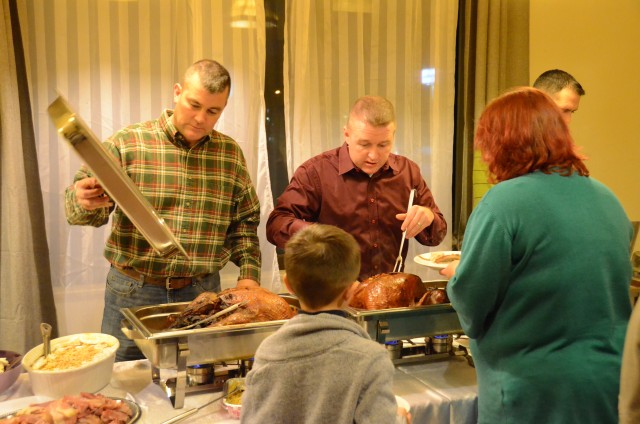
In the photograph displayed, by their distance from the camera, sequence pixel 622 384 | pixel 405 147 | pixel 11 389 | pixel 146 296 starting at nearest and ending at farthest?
pixel 622 384 → pixel 11 389 → pixel 146 296 → pixel 405 147

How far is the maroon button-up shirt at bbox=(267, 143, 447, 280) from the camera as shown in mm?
2547

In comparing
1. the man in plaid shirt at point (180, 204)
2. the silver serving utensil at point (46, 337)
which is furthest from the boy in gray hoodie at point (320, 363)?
the man in plaid shirt at point (180, 204)

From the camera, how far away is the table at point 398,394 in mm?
1560

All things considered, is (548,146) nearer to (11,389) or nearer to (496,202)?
(496,202)

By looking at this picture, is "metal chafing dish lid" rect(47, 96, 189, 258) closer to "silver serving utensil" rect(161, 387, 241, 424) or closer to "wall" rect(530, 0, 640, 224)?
"silver serving utensil" rect(161, 387, 241, 424)

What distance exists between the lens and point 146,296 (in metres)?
2.21

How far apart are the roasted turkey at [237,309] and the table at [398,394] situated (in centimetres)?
21

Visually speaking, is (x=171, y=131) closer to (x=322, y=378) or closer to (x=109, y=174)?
(x=109, y=174)

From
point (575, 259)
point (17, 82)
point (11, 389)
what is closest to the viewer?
point (575, 259)

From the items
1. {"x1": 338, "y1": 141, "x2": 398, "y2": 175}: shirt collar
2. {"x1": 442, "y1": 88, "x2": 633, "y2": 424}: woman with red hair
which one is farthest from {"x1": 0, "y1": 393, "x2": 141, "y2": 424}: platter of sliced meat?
{"x1": 338, "y1": 141, "x2": 398, "y2": 175}: shirt collar

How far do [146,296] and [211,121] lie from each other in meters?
0.71

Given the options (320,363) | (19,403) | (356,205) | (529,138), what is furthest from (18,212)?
(529,138)

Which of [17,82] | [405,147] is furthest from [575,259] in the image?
[17,82]

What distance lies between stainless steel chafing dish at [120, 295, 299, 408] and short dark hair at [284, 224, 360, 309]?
0.41 meters
